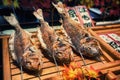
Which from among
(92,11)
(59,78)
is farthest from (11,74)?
(92,11)

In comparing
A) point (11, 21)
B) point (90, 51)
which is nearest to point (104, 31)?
point (90, 51)

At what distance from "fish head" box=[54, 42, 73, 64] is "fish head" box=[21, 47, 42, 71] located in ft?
2.06

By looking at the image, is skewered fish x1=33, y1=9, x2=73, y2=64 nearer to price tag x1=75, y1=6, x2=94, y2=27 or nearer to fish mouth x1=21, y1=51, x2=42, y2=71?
fish mouth x1=21, y1=51, x2=42, y2=71

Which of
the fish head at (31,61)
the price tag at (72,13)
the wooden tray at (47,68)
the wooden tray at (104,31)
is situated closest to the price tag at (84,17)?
the price tag at (72,13)

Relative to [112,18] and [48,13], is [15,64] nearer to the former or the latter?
[48,13]

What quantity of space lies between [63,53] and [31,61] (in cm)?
98

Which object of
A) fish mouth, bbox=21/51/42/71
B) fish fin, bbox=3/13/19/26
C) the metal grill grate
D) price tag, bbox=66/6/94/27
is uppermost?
price tag, bbox=66/6/94/27

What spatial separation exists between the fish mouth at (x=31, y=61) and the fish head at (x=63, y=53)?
648mm

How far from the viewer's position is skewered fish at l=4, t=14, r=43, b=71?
482 cm

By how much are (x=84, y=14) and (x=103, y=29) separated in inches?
42.0

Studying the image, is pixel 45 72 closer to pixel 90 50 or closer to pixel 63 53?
pixel 63 53

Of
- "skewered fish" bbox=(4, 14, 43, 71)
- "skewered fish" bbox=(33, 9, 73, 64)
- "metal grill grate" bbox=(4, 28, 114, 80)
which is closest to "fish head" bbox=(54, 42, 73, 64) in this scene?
"skewered fish" bbox=(33, 9, 73, 64)

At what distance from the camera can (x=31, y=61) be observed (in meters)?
4.78

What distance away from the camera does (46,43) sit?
594 cm
